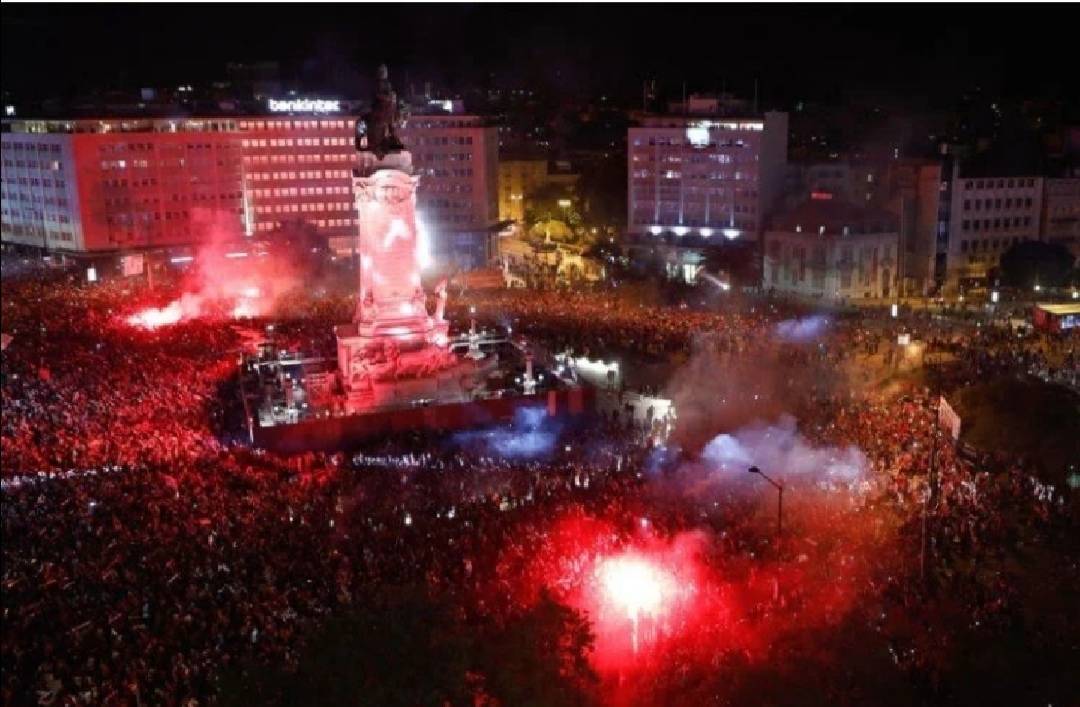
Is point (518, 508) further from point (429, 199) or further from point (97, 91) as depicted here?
point (97, 91)

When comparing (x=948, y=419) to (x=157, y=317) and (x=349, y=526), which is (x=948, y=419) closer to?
(x=349, y=526)

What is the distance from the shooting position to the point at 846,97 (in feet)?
386

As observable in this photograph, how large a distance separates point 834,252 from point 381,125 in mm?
Result: 35157

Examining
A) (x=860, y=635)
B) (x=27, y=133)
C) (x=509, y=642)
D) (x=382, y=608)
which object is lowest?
(x=860, y=635)

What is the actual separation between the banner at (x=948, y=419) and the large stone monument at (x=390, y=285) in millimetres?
17546

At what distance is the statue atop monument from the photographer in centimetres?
4484

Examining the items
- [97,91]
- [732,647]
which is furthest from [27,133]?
[732,647]

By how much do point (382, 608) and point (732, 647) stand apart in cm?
858

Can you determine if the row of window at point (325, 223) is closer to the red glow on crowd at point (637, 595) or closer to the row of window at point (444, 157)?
the row of window at point (444, 157)

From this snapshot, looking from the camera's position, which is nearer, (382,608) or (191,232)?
(382,608)

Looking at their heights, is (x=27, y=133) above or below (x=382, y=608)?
above

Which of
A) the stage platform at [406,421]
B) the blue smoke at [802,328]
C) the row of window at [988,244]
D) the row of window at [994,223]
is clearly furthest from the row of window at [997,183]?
the stage platform at [406,421]

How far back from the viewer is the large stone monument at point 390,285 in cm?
4362

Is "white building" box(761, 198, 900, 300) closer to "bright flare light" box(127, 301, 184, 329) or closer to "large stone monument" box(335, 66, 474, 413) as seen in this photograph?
"large stone monument" box(335, 66, 474, 413)
